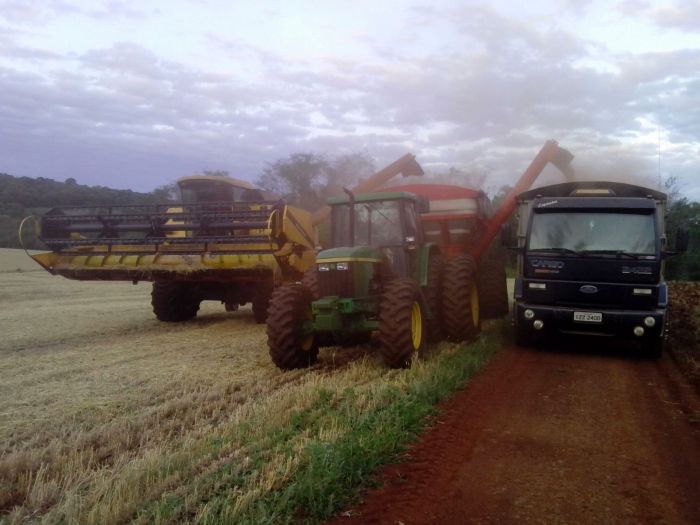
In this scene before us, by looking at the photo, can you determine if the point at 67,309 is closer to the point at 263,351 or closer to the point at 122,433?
the point at 263,351

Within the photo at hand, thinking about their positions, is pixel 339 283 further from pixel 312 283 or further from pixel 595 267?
pixel 595 267

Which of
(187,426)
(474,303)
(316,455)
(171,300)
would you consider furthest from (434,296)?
(171,300)

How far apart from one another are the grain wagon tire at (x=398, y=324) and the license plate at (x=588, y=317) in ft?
8.97

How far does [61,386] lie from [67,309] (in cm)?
914

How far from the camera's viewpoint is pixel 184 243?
34.3 feet

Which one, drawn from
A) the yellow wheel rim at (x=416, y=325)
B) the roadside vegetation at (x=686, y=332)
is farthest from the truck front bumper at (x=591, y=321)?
the yellow wheel rim at (x=416, y=325)

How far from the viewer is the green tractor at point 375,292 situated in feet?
23.8

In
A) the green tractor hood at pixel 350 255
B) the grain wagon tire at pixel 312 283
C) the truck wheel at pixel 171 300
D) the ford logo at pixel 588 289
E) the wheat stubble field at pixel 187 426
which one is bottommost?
the wheat stubble field at pixel 187 426

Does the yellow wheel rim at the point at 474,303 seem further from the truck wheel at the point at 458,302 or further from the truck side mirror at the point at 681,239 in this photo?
the truck side mirror at the point at 681,239

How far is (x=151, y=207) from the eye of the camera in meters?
10.8

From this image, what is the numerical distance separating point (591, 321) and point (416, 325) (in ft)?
9.05

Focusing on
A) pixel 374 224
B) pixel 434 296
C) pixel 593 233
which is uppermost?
pixel 374 224

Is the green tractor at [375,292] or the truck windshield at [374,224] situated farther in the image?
the truck windshield at [374,224]

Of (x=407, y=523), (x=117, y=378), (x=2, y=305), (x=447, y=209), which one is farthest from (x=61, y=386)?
(x=2, y=305)
